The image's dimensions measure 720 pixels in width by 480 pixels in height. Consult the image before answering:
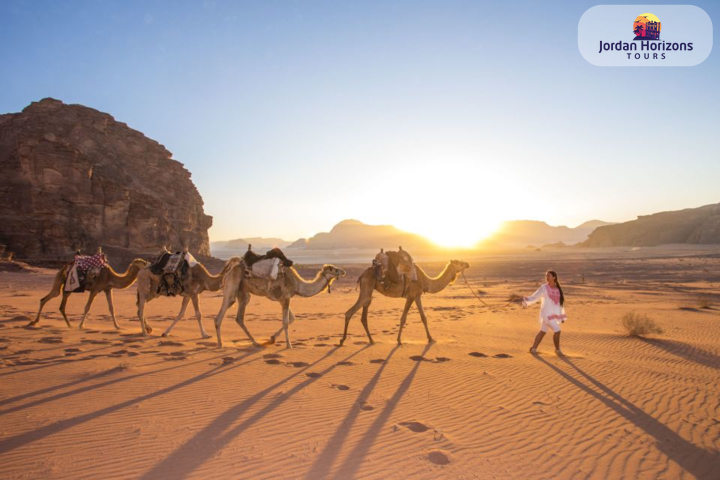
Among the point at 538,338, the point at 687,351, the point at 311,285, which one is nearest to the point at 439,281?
the point at 538,338

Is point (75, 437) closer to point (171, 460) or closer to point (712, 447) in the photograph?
point (171, 460)

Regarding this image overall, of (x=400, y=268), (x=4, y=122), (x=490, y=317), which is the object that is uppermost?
(x=4, y=122)

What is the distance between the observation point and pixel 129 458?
12.9 ft

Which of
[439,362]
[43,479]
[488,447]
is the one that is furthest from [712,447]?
[43,479]

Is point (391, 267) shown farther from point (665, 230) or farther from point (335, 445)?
point (665, 230)

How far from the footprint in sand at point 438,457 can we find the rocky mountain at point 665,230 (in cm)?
10904

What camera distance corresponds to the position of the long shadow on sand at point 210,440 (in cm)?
374

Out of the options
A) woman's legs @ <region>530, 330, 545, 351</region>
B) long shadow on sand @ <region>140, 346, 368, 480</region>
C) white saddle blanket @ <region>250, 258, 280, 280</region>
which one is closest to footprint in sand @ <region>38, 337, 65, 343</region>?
white saddle blanket @ <region>250, 258, 280, 280</region>

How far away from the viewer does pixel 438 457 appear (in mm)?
4199

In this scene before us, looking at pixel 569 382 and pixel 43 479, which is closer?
pixel 43 479

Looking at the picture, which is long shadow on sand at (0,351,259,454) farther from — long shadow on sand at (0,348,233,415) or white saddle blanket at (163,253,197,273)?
white saddle blanket at (163,253,197,273)

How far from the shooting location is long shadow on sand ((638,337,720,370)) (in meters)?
8.79

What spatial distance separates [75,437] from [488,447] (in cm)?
474

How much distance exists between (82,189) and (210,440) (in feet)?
175
